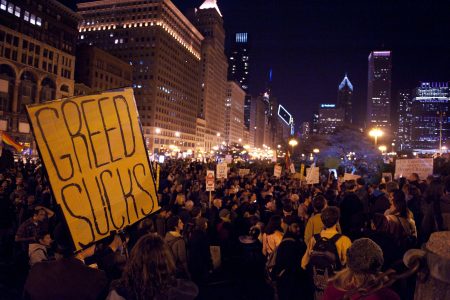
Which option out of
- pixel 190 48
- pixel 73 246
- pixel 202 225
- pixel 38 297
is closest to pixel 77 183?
pixel 73 246

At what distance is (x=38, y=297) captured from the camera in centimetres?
300

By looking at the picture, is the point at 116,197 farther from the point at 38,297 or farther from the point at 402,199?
the point at 402,199

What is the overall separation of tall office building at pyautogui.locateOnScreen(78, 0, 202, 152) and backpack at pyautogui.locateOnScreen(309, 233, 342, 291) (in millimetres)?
103639

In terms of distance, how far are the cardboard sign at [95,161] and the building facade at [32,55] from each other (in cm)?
6215

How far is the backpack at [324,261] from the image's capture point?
415cm

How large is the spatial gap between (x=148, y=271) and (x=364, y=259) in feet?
5.37

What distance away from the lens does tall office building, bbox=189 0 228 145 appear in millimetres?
153750

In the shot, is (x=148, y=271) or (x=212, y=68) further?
(x=212, y=68)

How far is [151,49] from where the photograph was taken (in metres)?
113

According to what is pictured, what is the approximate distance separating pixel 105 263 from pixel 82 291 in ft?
7.86

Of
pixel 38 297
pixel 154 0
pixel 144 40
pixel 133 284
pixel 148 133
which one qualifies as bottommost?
pixel 38 297

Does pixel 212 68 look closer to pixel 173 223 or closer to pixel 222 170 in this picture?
pixel 222 170

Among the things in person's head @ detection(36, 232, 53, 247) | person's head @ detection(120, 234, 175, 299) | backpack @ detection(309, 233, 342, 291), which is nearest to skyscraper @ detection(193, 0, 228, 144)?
person's head @ detection(36, 232, 53, 247)

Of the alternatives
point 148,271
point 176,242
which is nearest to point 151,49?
point 176,242
